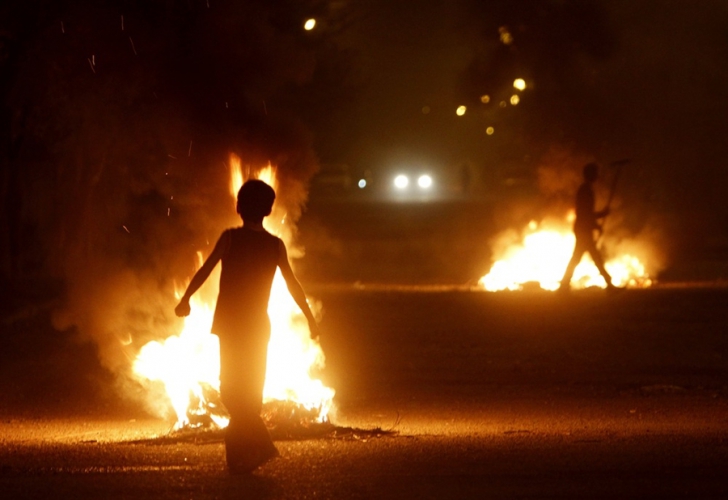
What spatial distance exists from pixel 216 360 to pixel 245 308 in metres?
1.85

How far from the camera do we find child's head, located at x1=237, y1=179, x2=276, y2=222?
320 inches

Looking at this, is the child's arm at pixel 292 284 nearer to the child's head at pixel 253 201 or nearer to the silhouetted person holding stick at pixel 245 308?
the silhouetted person holding stick at pixel 245 308

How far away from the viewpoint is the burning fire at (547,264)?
2191 centimetres

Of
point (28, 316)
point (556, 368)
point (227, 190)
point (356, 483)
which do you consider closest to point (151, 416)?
point (227, 190)

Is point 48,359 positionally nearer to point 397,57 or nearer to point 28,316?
point 28,316

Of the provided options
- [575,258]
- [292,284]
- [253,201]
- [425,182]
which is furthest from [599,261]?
[425,182]

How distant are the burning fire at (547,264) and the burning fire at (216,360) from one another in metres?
11.8

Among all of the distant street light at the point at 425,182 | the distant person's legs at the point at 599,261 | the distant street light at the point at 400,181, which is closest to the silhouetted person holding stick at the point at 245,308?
the distant person's legs at the point at 599,261

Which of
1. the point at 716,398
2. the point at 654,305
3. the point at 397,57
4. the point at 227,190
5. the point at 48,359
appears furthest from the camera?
the point at 397,57

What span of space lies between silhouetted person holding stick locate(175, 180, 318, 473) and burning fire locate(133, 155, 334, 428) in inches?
45.7

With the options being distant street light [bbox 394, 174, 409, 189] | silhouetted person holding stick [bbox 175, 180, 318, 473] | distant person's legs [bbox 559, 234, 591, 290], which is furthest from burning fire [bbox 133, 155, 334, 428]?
distant street light [bbox 394, 174, 409, 189]

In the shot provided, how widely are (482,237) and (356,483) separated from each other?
28.8 m

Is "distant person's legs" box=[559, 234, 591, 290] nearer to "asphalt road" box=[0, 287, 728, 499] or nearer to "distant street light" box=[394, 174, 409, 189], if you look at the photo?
"asphalt road" box=[0, 287, 728, 499]

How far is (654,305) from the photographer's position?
1822 centimetres
